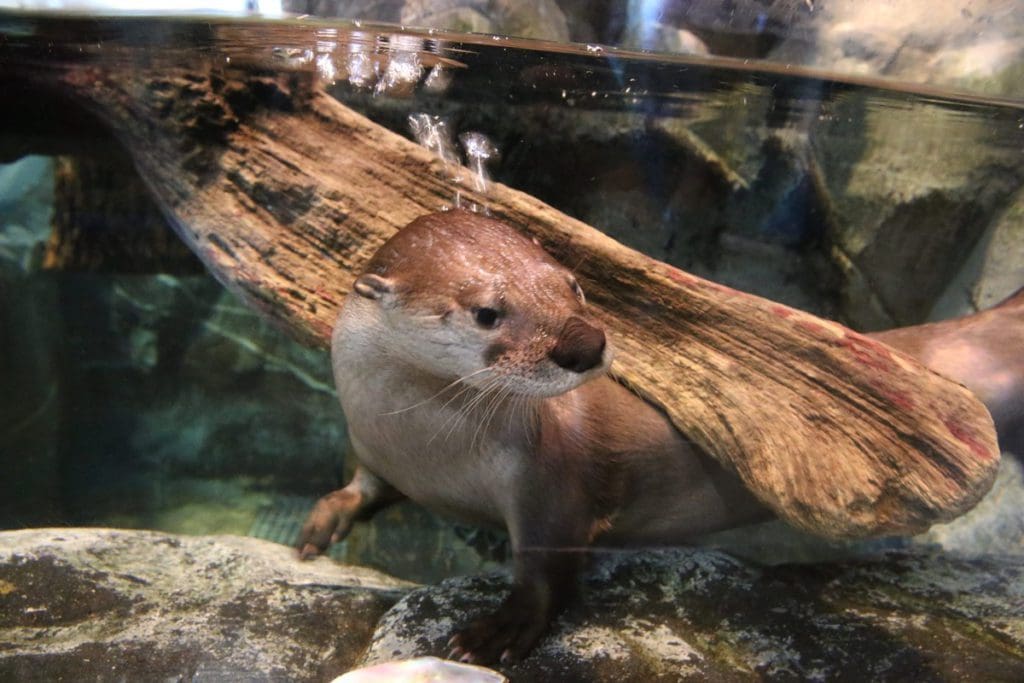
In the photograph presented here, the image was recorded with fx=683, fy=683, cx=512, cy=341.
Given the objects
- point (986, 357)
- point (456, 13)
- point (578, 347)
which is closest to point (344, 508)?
point (578, 347)

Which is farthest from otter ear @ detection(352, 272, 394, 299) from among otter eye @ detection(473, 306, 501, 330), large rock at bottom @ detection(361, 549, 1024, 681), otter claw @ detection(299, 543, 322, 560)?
otter claw @ detection(299, 543, 322, 560)

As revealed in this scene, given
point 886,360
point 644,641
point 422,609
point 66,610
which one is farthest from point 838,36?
point 66,610

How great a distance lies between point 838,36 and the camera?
3.36m

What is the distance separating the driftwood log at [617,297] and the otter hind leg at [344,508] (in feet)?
2.09

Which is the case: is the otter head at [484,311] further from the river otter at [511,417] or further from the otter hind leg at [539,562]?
the otter hind leg at [539,562]

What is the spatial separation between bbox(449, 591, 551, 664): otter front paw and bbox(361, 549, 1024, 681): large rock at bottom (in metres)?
0.04

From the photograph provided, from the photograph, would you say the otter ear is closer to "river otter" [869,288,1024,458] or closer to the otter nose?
the otter nose

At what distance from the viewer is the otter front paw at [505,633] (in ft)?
6.22

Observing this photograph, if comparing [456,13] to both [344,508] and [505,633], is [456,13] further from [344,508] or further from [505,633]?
[505,633]

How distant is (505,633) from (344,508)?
3.52 ft

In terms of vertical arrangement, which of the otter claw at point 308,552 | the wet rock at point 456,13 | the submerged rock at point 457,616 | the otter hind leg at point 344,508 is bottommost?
the otter claw at point 308,552

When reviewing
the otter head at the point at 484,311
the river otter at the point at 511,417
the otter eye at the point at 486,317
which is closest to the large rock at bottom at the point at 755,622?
the river otter at the point at 511,417

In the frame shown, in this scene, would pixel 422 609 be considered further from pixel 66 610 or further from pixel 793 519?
pixel 793 519

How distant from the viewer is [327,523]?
8.95 feet
